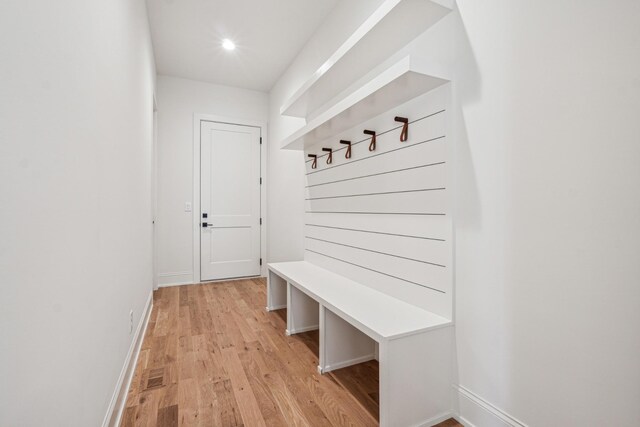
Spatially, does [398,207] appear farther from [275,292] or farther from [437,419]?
[275,292]

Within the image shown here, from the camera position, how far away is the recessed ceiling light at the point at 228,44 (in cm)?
338

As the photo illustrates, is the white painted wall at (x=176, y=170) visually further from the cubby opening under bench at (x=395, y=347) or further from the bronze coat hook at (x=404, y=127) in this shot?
the bronze coat hook at (x=404, y=127)

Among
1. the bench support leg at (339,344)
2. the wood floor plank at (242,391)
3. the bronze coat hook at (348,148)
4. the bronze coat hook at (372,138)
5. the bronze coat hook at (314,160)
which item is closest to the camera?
the wood floor plank at (242,391)

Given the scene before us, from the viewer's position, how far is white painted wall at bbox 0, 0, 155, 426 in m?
0.66

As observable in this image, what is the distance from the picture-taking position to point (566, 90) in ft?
3.79

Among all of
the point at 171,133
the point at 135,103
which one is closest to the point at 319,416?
the point at 135,103

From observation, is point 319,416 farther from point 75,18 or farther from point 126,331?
point 75,18

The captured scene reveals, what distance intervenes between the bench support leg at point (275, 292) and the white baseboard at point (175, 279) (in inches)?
67.6

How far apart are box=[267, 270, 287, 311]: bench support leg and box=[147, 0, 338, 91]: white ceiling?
7.86 feet

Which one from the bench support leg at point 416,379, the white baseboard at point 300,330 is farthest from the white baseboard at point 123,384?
the bench support leg at point 416,379

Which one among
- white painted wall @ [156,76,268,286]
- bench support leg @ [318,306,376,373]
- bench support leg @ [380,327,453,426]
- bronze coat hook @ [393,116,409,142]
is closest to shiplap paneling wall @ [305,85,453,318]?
bronze coat hook @ [393,116,409,142]

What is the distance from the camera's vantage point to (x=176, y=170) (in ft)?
14.1

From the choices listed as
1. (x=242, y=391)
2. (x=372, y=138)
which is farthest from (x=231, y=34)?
(x=242, y=391)

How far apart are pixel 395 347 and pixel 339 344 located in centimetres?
74
